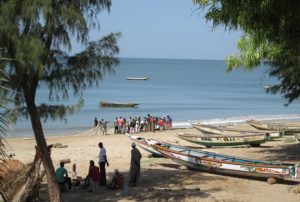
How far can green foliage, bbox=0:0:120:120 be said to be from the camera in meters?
10.3

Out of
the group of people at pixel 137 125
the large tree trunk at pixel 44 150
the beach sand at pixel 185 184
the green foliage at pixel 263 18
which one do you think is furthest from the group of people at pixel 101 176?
the group of people at pixel 137 125

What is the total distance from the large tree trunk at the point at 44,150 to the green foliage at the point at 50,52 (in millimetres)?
253

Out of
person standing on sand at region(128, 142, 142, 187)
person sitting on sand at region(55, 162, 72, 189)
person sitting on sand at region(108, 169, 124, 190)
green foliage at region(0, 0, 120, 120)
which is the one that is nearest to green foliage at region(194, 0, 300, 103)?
green foliage at region(0, 0, 120, 120)

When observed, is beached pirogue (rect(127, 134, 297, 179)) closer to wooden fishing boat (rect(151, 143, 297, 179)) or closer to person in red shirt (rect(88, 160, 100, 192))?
wooden fishing boat (rect(151, 143, 297, 179))

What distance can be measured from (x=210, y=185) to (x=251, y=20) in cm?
756

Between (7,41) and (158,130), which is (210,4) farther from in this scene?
(158,130)

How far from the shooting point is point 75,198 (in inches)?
552

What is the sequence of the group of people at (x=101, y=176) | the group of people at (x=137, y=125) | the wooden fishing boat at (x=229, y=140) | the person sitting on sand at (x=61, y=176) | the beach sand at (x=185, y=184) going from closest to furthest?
1. the beach sand at (x=185, y=184)
2. the person sitting on sand at (x=61, y=176)
3. the group of people at (x=101, y=176)
4. the wooden fishing boat at (x=229, y=140)
5. the group of people at (x=137, y=125)

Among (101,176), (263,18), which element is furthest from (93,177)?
(263,18)

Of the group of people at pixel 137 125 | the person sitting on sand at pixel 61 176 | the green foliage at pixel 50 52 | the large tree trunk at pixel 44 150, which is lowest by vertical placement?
the group of people at pixel 137 125

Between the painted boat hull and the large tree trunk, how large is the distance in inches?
541

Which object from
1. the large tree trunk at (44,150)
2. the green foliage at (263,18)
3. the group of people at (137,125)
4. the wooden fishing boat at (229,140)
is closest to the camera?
the green foliage at (263,18)

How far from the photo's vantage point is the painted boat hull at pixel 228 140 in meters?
24.3

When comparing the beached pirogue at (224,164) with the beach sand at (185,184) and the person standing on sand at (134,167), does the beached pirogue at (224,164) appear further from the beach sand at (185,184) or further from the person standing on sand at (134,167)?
the person standing on sand at (134,167)
